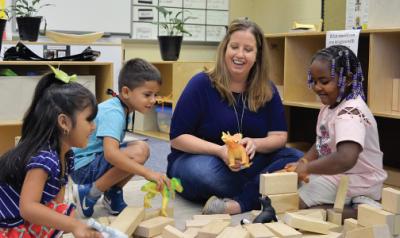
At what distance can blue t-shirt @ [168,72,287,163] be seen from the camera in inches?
84.1

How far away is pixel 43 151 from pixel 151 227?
1.50ft

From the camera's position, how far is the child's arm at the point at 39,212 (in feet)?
4.14

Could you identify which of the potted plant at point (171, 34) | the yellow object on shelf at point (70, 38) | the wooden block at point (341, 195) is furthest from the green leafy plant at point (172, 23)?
the wooden block at point (341, 195)

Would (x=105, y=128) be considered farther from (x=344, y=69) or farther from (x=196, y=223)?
(x=344, y=69)

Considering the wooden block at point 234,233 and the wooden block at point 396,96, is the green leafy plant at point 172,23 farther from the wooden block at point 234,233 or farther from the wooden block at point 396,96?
the wooden block at point 234,233

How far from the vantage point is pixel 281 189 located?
1863 mm

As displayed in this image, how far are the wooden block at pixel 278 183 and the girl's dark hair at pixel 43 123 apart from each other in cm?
68

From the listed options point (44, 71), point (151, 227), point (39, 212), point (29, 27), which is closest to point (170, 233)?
point (151, 227)

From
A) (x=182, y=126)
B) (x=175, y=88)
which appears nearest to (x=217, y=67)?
(x=182, y=126)

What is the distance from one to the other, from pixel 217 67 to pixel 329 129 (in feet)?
1.71

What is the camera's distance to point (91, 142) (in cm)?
202

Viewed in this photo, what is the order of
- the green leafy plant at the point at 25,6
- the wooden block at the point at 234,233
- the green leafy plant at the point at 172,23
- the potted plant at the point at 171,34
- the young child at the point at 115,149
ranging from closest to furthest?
the wooden block at the point at 234,233 → the young child at the point at 115,149 → the green leafy plant at the point at 25,6 → the potted plant at the point at 171,34 → the green leafy plant at the point at 172,23

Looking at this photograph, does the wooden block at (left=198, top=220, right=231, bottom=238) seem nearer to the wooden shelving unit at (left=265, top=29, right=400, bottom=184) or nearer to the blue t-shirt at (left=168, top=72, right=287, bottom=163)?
the blue t-shirt at (left=168, top=72, right=287, bottom=163)

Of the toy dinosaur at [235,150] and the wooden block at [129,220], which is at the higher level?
the toy dinosaur at [235,150]
